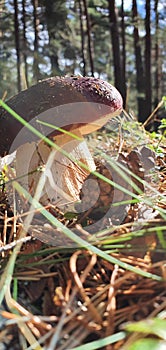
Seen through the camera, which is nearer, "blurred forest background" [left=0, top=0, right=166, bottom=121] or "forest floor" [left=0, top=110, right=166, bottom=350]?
"forest floor" [left=0, top=110, right=166, bottom=350]

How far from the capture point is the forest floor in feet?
1.76

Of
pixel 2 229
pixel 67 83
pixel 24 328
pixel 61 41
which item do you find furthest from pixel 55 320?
pixel 61 41

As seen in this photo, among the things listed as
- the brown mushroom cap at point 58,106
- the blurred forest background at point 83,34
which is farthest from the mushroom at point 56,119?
the blurred forest background at point 83,34

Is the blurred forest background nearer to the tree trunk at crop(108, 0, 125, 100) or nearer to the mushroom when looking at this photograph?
the tree trunk at crop(108, 0, 125, 100)

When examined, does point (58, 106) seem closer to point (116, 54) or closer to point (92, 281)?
point (92, 281)

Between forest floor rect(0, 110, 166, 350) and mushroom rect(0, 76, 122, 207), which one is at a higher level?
Result: mushroom rect(0, 76, 122, 207)

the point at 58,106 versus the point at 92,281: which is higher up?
Result: the point at 58,106

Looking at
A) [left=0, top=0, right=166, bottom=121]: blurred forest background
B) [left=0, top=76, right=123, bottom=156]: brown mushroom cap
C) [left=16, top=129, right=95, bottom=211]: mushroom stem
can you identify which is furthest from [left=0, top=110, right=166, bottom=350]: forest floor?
[left=0, top=0, right=166, bottom=121]: blurred forest background

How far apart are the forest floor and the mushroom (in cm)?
36

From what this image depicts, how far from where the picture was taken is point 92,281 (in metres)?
0.65

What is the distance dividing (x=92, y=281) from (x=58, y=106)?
0.63m

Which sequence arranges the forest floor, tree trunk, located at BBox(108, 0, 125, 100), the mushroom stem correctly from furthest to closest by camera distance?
1. tree trunk, located at BBox(108, 0, 125, 100)
2. the mushroom stem
3. the forest floor

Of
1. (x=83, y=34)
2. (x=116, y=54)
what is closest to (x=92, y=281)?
(x=116, y=54)

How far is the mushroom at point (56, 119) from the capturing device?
1134 mm
